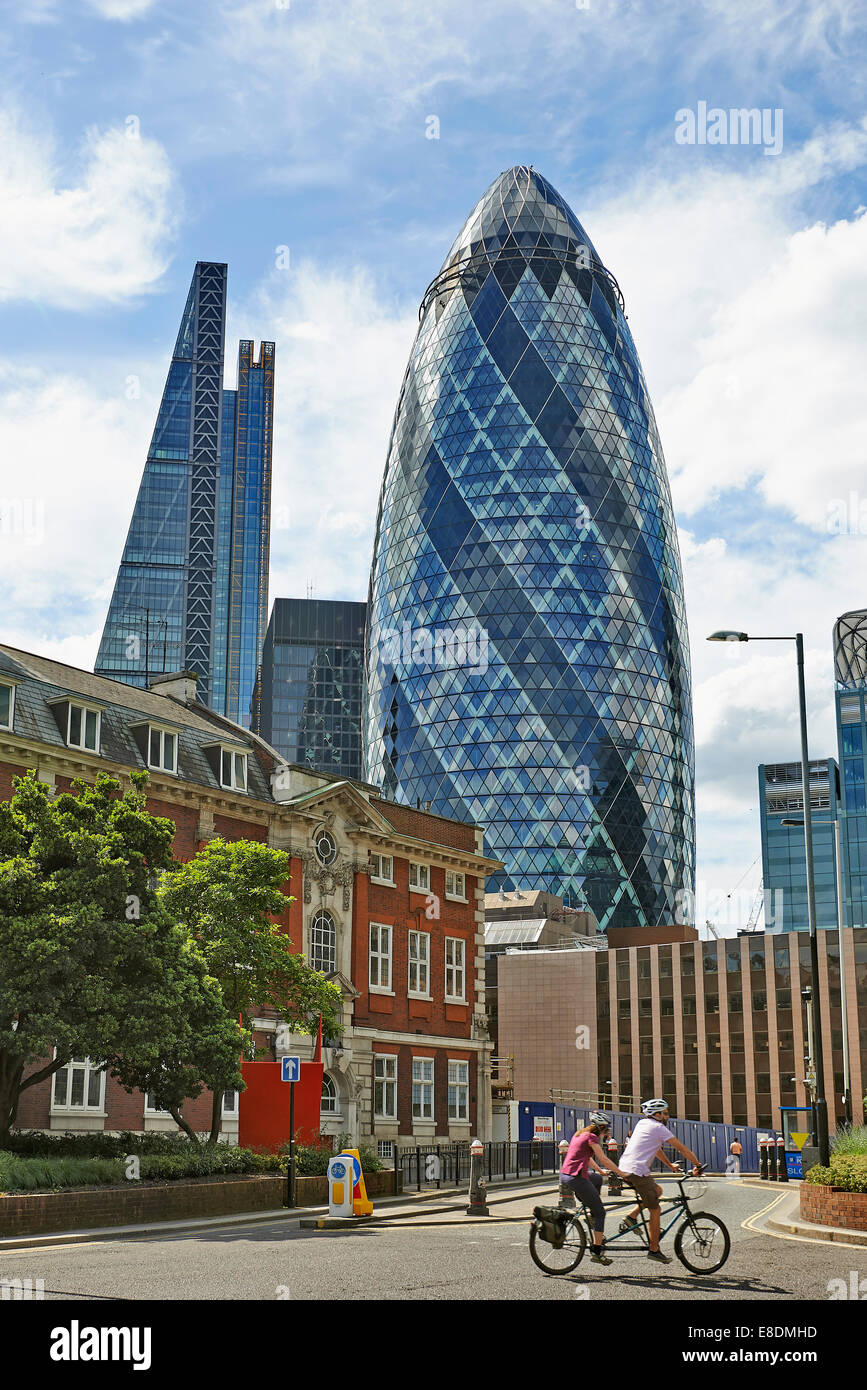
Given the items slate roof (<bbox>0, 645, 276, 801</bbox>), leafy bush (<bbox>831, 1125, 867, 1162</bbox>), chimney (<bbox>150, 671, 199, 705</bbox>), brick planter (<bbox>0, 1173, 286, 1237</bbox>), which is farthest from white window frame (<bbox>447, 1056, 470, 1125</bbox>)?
leafy bush (<bbox>831, 1125, 867, 1162</bbox>)

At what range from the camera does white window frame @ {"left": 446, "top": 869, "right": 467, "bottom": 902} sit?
2328 inches

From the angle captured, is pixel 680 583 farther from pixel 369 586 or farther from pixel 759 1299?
pixel 759 1299

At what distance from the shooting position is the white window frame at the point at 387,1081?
5303 centimetres

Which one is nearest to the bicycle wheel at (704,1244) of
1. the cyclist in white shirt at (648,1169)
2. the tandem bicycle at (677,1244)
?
the tandem bicycle at (677,1244)

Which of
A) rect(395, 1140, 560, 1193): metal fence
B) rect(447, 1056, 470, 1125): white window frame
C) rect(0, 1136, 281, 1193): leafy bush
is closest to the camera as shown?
rect(0, 1136, 281, 1193): leafy bush

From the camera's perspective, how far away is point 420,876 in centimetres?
5741

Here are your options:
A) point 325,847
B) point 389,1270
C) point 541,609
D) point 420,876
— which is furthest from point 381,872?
point 541,609

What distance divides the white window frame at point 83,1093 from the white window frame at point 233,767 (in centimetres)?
1053

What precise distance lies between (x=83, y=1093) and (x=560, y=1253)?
27430 mm

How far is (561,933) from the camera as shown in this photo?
11069 cm

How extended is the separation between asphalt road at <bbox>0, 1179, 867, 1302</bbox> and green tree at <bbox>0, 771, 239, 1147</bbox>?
232 inches

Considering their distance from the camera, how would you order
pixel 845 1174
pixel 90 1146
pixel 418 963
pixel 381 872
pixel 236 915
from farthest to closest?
1. pixel 418 963
2. pixel 381 872
3. pixel 236 915
4. pixel 90 1146
5. pixel 845 1174

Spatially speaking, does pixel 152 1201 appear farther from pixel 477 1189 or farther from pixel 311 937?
pixel 311 937

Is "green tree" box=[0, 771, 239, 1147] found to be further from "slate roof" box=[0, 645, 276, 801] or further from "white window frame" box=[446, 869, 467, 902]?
"white window frame" box=[446, 869, 467, 902]
